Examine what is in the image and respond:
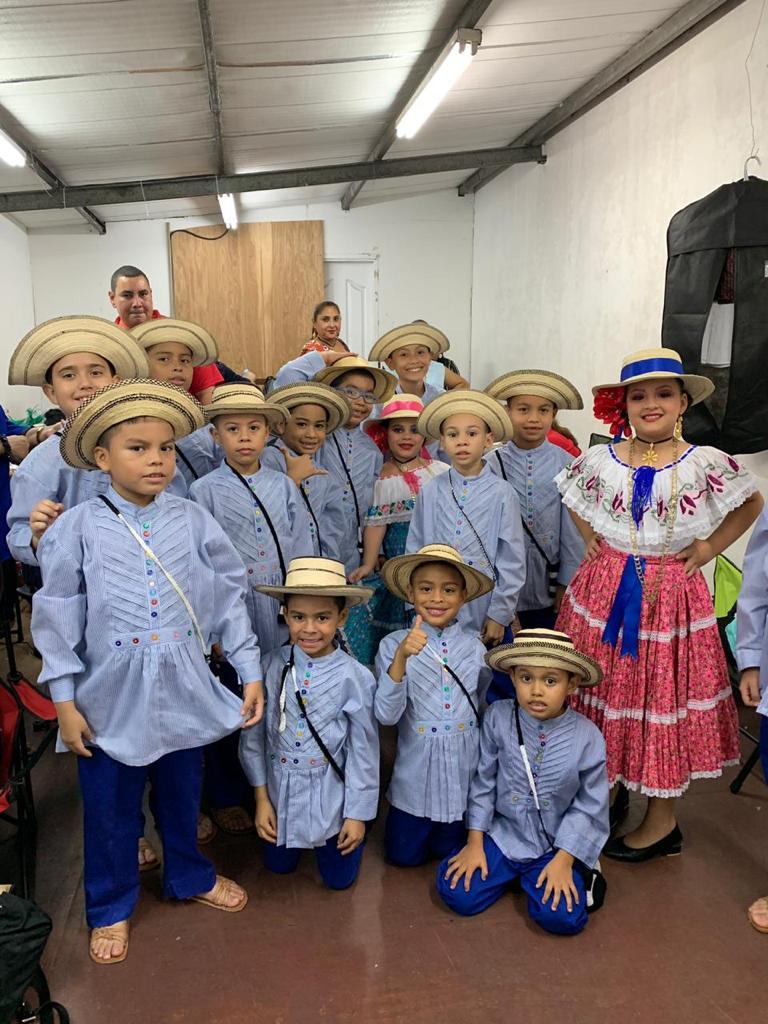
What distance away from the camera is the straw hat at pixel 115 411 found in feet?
6.57

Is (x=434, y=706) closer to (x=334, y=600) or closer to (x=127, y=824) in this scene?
(x=334, y=600)

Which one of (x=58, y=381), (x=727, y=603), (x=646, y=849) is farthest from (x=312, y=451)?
(x=727, y=603)

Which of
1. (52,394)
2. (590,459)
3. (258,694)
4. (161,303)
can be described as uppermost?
(161,303)

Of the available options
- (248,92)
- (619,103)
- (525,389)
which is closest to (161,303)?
(248,92)

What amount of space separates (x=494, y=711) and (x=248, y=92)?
4.43 metres

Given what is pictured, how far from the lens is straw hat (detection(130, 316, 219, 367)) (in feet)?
9.58

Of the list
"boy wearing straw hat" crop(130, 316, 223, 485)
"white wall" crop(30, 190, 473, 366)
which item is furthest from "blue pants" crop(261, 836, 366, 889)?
"white wall" crop(30, 190, 473, 366)

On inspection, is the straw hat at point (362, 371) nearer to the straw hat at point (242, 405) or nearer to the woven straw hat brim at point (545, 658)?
the straw hat at point (242, 405)

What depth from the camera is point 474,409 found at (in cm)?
293

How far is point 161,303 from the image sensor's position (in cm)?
945

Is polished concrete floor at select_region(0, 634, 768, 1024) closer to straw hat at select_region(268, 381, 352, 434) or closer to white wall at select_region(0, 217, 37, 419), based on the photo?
straw hat at select_region(268, 381, 352, 434)

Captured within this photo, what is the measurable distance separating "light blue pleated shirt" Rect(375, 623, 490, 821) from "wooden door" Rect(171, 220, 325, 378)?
23.3 feet

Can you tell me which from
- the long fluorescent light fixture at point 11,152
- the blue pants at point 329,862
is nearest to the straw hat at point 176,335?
the blue pants at point 329,862

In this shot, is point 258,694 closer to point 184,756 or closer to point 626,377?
point 184,756
